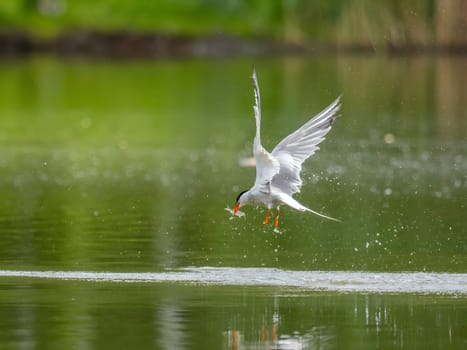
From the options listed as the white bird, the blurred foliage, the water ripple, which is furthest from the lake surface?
the blurred foliage

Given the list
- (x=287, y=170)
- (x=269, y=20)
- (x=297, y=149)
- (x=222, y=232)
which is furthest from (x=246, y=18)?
(x=287, y=170)

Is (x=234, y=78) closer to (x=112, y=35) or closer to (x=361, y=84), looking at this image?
(x=361, y=84)

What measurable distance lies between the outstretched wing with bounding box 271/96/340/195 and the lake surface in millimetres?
953

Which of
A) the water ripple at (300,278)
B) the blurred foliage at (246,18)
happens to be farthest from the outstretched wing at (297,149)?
the blurred foliage at (246,18)

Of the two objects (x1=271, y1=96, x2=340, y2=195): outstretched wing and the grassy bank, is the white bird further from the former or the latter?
the grassy bank

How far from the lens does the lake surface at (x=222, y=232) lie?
12844 mm

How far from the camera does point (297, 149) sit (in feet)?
50.4

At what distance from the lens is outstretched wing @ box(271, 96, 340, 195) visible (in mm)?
15228

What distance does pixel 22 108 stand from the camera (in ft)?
135

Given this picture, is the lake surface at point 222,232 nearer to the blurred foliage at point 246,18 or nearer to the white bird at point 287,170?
the white bird at point 287,170

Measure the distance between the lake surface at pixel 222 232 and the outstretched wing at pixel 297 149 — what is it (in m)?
0.95

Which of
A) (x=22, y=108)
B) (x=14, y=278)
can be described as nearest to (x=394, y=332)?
(x=14, y=278)

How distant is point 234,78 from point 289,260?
35.8 metres

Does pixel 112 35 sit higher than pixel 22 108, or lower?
higher
